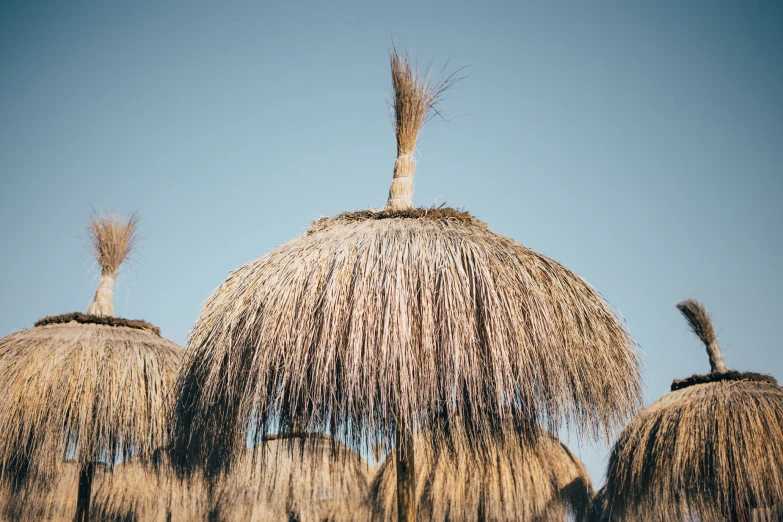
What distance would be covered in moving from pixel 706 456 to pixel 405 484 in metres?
4.11

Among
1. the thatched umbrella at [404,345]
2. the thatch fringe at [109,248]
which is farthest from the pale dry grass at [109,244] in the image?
the thatched umbrella at [404,345]

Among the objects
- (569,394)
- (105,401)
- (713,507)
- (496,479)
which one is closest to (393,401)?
(569,394)

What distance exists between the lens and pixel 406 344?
4.38 m

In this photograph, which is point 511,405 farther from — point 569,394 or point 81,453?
point 81,453

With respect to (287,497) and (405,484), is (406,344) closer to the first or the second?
(405,484)

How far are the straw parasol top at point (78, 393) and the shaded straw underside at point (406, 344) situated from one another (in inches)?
101

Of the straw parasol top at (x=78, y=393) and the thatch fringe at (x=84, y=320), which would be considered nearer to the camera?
the straw parasol top at (x=78, y=393)

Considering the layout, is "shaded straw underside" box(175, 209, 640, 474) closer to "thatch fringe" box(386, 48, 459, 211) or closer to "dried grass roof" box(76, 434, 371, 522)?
"thatch fringe" box(386, 48, 459, 211)

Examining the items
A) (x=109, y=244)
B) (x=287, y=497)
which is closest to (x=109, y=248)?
(x=109, y=244)

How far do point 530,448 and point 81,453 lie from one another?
16.4 ft

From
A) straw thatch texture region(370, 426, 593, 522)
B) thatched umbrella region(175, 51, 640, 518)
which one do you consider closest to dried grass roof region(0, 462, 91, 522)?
straw thatch texture region(370, 426, 593, 522)

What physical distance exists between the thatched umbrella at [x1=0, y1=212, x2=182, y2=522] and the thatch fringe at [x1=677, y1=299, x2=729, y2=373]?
7918 mm

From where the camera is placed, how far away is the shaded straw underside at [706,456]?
7.26 meters

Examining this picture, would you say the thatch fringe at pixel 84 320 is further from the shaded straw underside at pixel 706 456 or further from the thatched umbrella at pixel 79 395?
the shaded straw underside at pixel 706 456
